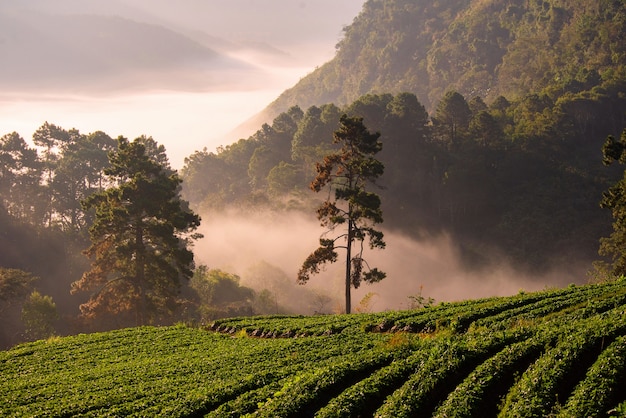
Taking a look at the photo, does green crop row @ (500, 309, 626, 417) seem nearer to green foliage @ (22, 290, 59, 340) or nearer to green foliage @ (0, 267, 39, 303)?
green foliage @ (0, 267, 39, 303)

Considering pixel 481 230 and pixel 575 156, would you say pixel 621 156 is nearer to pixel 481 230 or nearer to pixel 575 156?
pixel 481 230

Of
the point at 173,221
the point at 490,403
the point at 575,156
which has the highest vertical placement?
the point at 575,156

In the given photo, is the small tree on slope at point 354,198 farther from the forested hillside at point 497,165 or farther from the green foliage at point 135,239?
the forested hillside at point 497,165

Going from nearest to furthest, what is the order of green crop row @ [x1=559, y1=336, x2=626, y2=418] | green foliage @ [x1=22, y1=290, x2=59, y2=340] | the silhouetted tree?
1. green crop row @ [x1=559, y1=336, x2=626, y2=418]
2. the silhouetted tree
3. green foliage @ [x1=22, y1=290, x2=59, y2=340]

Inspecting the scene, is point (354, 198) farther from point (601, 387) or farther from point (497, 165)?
point (497, 165)

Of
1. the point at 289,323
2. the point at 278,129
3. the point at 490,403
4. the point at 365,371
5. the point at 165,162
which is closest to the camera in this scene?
the point at 490,403

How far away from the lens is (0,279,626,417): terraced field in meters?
13.7

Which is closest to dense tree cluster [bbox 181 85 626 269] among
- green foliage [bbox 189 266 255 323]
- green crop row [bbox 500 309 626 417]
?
green foliage [bbox 189 266 255 323]

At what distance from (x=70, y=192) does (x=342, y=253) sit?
52229 mm

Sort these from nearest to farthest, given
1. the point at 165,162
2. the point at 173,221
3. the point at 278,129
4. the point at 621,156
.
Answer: the point at 621,156, the point at 173,221, the point at 165,162, the point at 278,129

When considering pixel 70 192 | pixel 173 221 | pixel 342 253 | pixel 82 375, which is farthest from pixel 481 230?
pixel 82 375

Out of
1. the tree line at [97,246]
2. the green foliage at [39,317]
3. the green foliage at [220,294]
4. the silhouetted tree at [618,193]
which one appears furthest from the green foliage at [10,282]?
the silhouetted tree at [618,193]

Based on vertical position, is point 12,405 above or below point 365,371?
below

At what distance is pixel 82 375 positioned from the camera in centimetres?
2556
